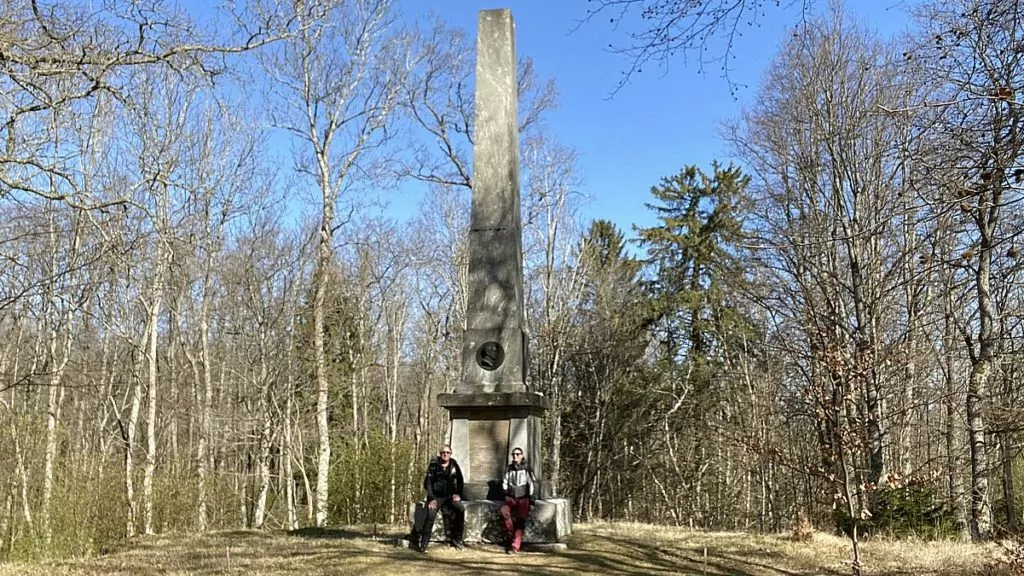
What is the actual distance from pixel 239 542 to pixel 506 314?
15.6 ft

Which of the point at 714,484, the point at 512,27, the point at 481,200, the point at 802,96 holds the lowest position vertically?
the point at 714,484

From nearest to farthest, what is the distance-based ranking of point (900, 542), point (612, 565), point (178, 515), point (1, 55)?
point (1, 55), point (612, 565), point (900, 542), point (178, 515)

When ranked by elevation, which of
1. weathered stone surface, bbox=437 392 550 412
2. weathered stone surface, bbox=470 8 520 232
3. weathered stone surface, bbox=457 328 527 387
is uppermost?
weathered stone surface, bbox=470 8 520 232

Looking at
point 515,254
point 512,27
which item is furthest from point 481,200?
point 512,27

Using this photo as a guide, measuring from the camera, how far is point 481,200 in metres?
10.3

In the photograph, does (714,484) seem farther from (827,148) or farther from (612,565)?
(612,565)

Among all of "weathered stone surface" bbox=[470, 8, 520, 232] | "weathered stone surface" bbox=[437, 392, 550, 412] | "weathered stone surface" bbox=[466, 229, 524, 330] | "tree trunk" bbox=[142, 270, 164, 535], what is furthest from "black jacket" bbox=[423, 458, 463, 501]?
"tree trunk" bbox=[142, 270, 164, 535]

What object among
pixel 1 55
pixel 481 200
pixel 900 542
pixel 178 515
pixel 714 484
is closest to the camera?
pixel 1 55

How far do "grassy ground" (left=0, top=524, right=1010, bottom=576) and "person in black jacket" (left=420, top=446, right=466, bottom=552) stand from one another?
0.78 feet

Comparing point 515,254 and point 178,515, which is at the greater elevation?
point 515,254

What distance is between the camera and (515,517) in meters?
8.92

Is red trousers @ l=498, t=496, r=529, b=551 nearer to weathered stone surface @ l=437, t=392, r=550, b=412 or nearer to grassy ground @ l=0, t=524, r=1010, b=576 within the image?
grassy ground @ l=0, t=524, r=1010, b=576

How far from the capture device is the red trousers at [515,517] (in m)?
8.84

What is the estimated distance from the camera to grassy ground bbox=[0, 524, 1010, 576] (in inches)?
322
